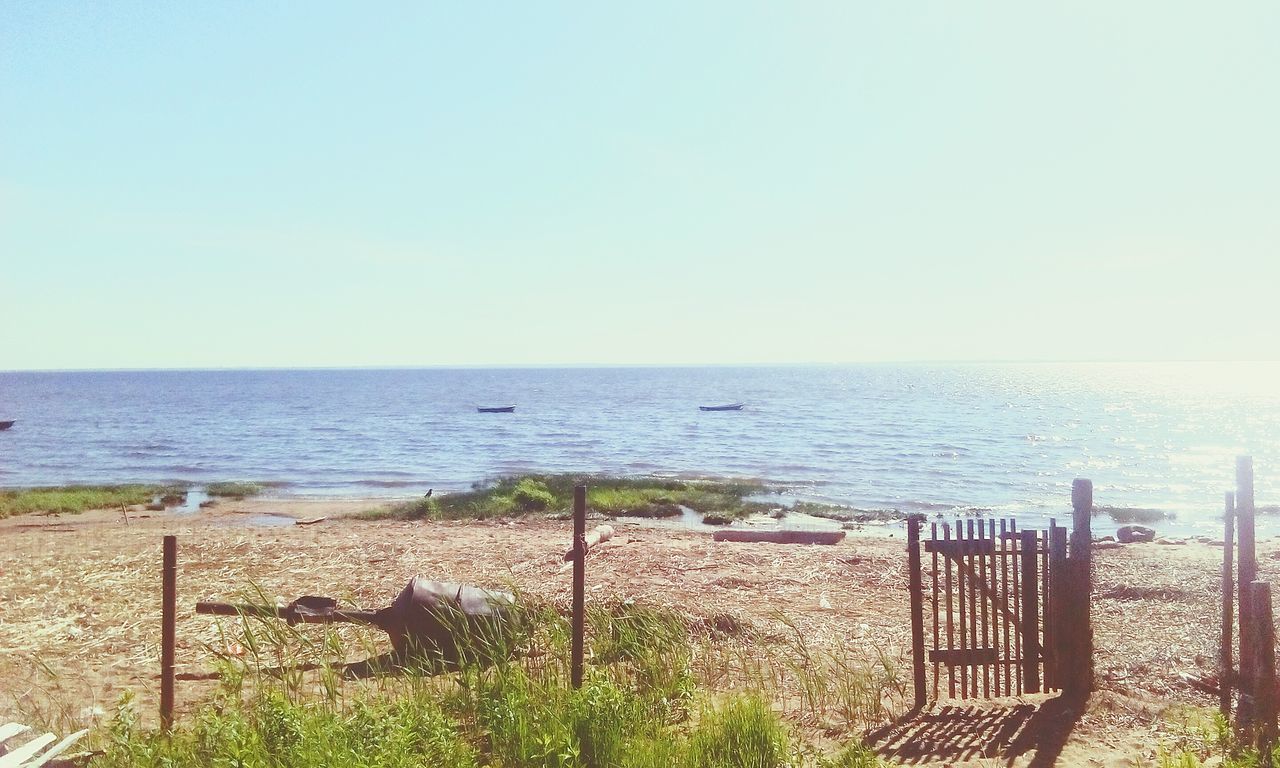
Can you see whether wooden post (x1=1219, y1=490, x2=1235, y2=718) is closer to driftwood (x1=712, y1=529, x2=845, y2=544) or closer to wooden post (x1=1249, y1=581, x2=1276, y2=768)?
wooden post (x1=1249, y1=581, x2=1276, y2=768)

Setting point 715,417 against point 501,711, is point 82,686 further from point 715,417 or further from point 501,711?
point 715,417

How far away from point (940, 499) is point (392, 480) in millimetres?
22148

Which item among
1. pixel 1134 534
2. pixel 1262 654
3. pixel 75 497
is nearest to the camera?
pixel 1262 654

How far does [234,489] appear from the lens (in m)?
30.7

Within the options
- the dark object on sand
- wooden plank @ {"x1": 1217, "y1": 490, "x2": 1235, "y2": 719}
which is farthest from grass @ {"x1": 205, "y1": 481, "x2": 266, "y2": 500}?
Result: wooden plank @ {"x1": 1217, "y1": 490, "x2": 1235, "y2": 719}

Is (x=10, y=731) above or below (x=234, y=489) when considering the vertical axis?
above

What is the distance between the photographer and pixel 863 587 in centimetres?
1282

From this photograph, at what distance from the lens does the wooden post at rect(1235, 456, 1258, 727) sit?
23.9 feet

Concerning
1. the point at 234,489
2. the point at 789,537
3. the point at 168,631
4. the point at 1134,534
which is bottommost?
the point at 234,489

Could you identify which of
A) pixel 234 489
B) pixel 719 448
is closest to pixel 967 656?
pixel 234 489

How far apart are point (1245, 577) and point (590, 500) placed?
66.0ft

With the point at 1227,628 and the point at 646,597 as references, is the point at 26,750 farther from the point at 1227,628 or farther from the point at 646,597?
the point at 1227,628

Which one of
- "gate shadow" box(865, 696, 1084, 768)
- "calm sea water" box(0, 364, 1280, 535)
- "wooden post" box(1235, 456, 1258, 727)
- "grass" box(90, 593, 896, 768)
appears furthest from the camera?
"calm sea water" box(0, 364, 1280, 535)

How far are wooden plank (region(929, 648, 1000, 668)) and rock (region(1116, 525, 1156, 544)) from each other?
1470 centimetres
